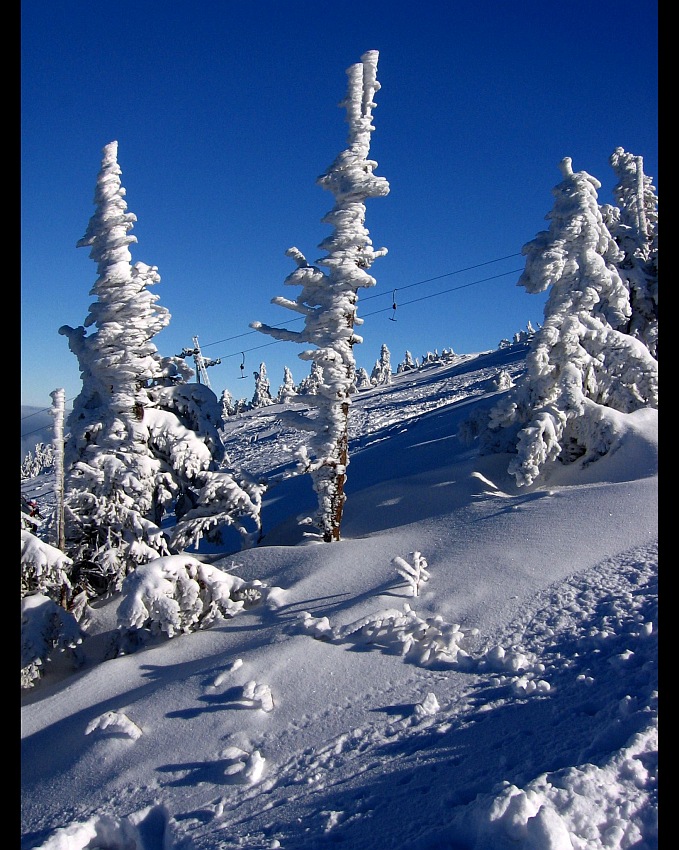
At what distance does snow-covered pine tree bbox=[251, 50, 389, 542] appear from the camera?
13383 millimetres

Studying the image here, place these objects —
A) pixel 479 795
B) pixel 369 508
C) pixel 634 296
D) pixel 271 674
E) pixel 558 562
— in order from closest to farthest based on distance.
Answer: pixel 479 795, pixel 271 674, pixel 558 562, pixel 369 508, pixel 634 296

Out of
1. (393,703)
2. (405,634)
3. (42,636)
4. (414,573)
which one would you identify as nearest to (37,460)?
(42,636)

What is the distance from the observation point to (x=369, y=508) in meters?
15.8

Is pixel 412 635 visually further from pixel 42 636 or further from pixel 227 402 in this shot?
pixel 227 402

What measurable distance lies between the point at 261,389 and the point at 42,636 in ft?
316

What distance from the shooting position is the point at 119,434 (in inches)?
508

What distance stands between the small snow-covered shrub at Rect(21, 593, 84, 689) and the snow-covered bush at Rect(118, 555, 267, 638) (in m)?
1.19

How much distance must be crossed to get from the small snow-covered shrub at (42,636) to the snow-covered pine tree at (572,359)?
33.5 ft

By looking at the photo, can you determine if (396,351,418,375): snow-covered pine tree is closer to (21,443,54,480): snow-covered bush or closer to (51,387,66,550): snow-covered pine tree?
(21,443,54,480): snow-covered bush

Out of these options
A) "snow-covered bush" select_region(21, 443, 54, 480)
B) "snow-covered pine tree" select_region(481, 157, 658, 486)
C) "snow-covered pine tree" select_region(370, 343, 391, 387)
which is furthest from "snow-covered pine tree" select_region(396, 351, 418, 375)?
"snow-covered pine tree" select_region(481, 157, 658, 486)

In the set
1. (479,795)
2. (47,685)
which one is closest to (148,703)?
(47,685)

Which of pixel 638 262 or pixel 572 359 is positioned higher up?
pixel 638 262
